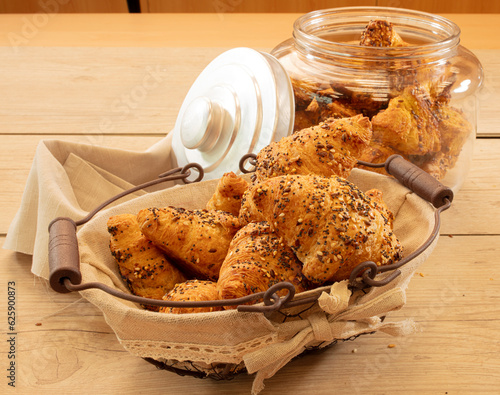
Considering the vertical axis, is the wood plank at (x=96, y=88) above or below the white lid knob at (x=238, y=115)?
below

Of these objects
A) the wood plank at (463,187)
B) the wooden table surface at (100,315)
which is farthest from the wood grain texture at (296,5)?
the wood plank at (463,187)

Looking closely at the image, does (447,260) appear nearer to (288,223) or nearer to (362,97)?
(362,97)

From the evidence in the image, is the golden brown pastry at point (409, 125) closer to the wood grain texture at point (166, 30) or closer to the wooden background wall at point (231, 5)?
the wood grain texture at point (166, 30)

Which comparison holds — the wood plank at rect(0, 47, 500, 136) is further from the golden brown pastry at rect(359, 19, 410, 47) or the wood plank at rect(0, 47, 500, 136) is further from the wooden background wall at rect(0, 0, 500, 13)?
the wooden background wall at rect(0, 0, 500, 13)

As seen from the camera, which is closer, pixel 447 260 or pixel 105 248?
pixel 105 248

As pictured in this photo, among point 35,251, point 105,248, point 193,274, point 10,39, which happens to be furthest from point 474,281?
point 10,39
